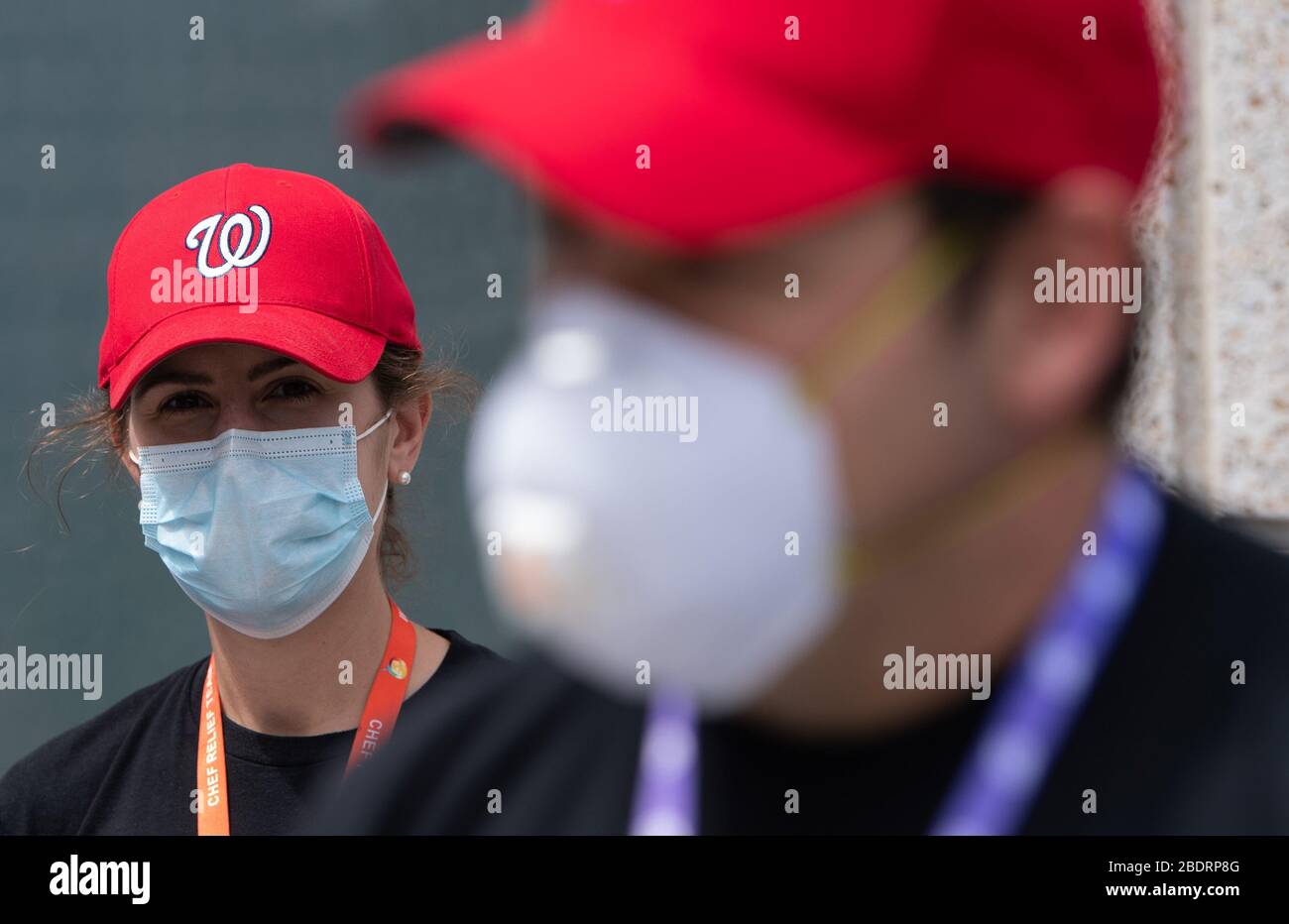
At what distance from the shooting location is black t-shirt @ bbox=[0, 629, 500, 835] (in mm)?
1958

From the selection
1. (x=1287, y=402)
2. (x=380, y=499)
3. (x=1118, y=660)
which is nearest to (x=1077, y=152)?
(x=1118, y=660)

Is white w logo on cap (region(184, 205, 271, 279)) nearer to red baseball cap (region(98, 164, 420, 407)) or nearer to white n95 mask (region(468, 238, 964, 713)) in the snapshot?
red baseball cap (region(98, 164, 420, 407))

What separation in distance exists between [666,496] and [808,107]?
0.32 meters

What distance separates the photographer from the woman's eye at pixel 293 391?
A: 1955 millimetres

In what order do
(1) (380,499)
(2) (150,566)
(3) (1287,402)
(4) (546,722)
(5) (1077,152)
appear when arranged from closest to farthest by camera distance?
1. (5) (1077,152)
2. (4) (546,722)
3. (1) (380,499)
4. (3) (1287,402)
5. (2) (150,566)

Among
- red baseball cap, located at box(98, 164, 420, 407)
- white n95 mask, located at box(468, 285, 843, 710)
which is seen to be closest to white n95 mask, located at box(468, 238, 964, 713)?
white n95 mask, located at box(468, 285, 843, 710)

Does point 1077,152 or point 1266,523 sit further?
point 1266,523

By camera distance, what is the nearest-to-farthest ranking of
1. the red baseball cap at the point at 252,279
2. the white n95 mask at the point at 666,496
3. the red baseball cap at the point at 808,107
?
the red baseball cap at the point at 808,107
the white n95 mask at the point at 666,496
the red baseball cap at the point at 252,279

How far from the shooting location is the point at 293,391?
1.97 meters

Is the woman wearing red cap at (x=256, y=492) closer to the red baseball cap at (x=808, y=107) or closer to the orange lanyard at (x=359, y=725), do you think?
the orange lanyard at (x=359, y=725)

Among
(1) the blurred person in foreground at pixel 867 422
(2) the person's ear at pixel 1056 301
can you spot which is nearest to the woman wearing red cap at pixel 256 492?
(1) the blurred person in foreground at pixel 867 422

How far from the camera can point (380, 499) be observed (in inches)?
82.7
